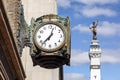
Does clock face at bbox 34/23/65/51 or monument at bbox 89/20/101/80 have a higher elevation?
clock face at bbox 34/23/65/51

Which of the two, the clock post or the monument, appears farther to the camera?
the monument

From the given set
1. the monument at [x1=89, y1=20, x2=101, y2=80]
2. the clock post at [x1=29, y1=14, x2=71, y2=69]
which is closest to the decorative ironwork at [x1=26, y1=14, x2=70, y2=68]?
the clock post at [x1=29, y1=14, x2=71, y2=69]

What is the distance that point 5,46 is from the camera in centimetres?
880

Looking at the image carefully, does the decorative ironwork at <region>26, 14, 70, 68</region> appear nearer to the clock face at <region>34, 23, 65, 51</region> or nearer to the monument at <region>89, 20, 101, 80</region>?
the clock face at <region>34, 23, 65, 51</region>

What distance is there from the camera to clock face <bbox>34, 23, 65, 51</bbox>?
9.85m

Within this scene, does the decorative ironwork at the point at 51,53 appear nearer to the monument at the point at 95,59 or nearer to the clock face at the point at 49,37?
the clock face at the point at 49,37

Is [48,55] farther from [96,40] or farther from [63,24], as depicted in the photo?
[96,40]

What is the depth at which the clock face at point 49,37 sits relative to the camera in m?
9.85

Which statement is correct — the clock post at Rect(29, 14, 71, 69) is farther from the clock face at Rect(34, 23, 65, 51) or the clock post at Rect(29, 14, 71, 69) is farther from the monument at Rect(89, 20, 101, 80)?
the monument at Rect(89, 20, 101, 80)

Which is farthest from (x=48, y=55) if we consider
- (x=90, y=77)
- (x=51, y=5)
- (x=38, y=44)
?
(x=90, y=77)

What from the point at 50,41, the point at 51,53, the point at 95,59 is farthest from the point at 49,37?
the point at 95,59

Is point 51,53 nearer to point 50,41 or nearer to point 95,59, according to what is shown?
point 50,41

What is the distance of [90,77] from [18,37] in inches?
2371

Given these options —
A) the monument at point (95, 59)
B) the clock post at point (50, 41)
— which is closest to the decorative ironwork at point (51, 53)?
the clock post at point (50, 41)
